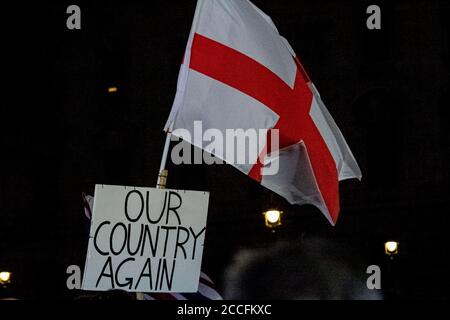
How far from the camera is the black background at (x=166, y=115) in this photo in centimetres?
2098

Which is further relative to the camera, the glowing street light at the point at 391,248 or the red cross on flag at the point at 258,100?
the glowing street light at the point at 391,248

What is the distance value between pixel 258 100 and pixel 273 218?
39.8ft

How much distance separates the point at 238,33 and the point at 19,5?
19.8 m

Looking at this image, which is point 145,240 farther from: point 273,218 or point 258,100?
point 273,218

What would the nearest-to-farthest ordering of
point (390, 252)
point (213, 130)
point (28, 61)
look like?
point (213, 130) < point (390, 252) < point (28, 61)

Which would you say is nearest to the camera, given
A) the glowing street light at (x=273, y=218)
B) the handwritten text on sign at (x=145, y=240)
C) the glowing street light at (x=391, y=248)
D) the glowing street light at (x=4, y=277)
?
the handwritten text on sign at (x=145, y=240)

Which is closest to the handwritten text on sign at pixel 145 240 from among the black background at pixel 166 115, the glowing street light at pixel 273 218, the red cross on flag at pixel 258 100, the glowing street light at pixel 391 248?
the red cross on flag at pixel 258 100

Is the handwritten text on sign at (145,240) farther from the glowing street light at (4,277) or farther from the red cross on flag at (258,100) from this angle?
the glowing street light at (4,277)

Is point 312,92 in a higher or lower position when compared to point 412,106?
lower

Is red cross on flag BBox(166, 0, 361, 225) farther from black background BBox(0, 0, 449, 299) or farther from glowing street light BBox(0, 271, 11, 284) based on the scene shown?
glowing street light BBox(0, 271, 11, 284)

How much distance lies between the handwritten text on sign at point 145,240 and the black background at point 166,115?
14.0 metres

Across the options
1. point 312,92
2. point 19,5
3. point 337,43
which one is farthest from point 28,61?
point 312,92
